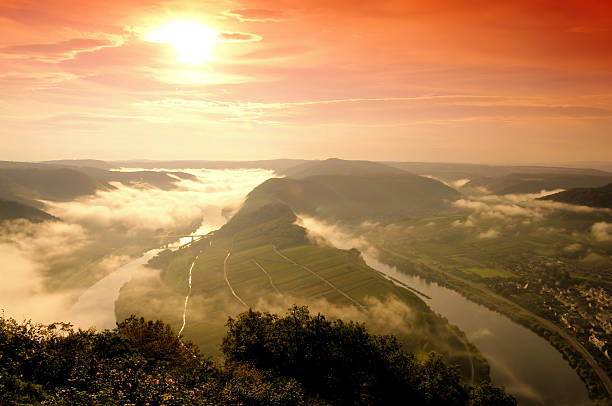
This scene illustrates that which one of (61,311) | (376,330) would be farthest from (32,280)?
Answer: (376,330)

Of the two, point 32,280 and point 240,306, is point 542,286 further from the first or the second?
point 32,280

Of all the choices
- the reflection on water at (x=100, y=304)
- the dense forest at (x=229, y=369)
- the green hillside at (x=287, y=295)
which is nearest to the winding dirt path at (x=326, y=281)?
the green hillside at (x=287, y=295)

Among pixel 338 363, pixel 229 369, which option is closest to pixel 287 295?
pixel 338 363

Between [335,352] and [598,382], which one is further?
[598,382]

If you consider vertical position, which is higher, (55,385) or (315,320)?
(55,385)

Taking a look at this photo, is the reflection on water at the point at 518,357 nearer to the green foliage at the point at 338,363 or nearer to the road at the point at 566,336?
the road at the point at 566,336

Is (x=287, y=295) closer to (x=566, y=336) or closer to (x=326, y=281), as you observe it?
(x=326, y=281)

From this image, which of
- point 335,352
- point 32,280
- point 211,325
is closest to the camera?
point 335,352

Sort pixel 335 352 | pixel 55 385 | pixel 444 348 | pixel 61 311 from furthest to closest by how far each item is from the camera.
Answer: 1. pixel 61 311
2. pixel 444 348
3. pixel 335 352
4. pixel 55 385
